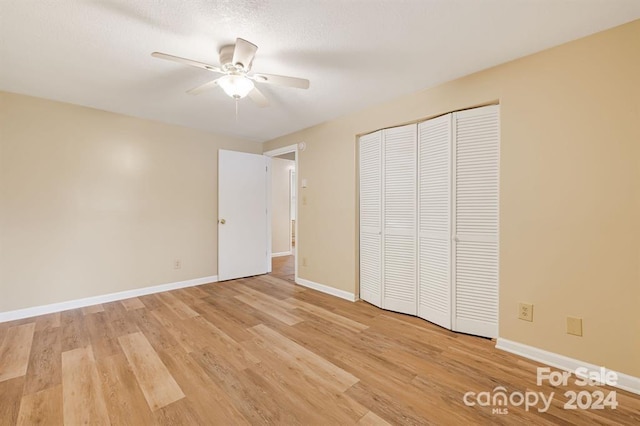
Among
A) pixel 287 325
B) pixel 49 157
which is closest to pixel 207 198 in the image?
pixel 49 157

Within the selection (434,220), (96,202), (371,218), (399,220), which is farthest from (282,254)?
(434,220)

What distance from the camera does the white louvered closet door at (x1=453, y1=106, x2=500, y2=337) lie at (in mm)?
2277

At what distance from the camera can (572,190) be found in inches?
73.9

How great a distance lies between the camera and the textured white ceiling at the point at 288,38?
1557 mm

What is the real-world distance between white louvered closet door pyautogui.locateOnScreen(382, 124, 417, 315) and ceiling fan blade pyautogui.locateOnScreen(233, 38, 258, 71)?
5.78 ft

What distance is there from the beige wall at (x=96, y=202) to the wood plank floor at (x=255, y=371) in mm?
503

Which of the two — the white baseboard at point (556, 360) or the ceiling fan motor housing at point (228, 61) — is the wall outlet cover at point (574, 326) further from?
the ceiling fan motor housing at point (228, 61)

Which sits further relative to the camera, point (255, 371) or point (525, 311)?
point (525, 311)

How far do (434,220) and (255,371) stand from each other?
80.9 inches

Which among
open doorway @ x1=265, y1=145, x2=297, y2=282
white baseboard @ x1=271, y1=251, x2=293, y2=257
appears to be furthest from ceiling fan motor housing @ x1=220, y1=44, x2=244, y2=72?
white baseboard @ x1=271, y1=251, x2=293, y2=257

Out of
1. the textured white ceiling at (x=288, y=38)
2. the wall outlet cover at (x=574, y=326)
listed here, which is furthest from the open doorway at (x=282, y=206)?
the wall outlet cover at (x=574, y=326)

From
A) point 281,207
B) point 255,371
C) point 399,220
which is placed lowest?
point 255,371

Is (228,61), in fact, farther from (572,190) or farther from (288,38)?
(572,190)

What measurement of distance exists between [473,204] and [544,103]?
0.89 metres
